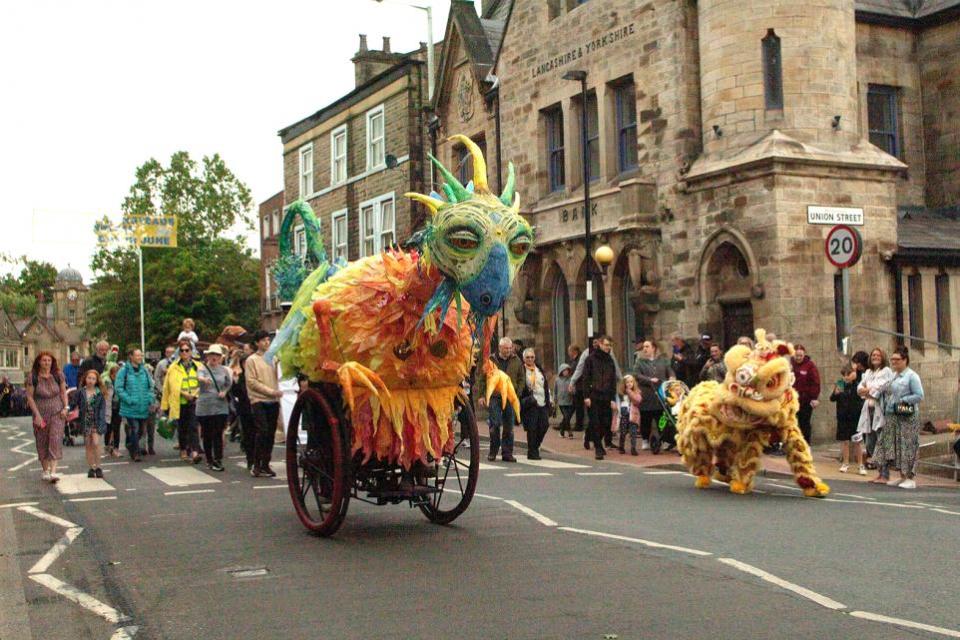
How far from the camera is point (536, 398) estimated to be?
1694 cm

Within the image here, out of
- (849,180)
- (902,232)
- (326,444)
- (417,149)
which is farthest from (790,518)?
(417,149)

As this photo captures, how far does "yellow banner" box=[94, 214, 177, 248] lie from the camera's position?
5131 cm

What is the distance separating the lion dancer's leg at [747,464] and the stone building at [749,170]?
5.11 meters

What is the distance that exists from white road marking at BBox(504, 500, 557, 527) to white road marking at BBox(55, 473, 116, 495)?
507 cm

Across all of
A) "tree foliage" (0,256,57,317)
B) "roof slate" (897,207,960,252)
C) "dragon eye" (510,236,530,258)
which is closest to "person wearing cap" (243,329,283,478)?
"dragon eye" (510,236,530,258)

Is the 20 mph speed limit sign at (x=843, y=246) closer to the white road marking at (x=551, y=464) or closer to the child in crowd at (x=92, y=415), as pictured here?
the white road marking at (x=551, y=464)

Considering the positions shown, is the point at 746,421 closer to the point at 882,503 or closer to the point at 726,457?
the point at 726,457

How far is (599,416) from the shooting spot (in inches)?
673

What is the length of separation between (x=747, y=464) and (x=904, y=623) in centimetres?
618

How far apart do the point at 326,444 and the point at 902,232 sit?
15523mm

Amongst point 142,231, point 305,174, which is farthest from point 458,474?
point 142,231

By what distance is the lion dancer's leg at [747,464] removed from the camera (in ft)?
39.6

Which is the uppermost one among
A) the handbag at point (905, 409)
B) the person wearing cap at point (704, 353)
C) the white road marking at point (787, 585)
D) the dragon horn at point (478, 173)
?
the dragon horn at point (478, 173)

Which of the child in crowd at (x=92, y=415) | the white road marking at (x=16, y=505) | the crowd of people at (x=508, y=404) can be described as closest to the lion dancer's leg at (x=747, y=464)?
the crowd of people at (x=508, y=404)
